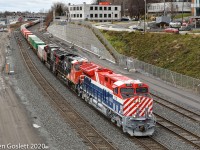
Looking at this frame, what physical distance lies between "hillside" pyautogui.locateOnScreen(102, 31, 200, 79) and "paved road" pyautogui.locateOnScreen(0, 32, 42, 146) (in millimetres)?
23173

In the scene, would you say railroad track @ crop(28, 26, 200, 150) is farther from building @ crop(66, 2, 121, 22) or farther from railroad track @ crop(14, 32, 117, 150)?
building @ crop(66, 2, 121, 22)

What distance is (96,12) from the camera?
14712 cm

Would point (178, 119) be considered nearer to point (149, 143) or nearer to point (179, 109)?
point (179, 109)

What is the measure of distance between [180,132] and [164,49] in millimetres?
34972

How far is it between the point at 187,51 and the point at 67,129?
108ft

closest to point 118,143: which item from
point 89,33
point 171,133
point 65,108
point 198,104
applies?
point 171,133

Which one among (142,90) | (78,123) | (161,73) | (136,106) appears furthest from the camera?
(161,73)

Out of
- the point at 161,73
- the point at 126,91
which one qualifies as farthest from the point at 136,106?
the point at 161,73

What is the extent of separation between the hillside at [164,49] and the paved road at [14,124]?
76.0 ft

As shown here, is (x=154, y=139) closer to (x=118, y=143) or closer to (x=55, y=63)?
(x=118, y=143)

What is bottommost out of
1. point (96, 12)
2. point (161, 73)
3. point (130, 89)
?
point (161, 73)

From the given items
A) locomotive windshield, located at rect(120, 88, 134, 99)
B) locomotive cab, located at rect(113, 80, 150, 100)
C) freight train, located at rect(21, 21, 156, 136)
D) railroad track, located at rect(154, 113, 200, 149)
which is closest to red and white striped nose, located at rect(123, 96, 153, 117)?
freight train, located at rect(21, 21, 156, 136)

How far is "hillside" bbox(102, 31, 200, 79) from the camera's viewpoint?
50.3m

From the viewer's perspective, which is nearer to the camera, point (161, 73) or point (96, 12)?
point (161, 73)
